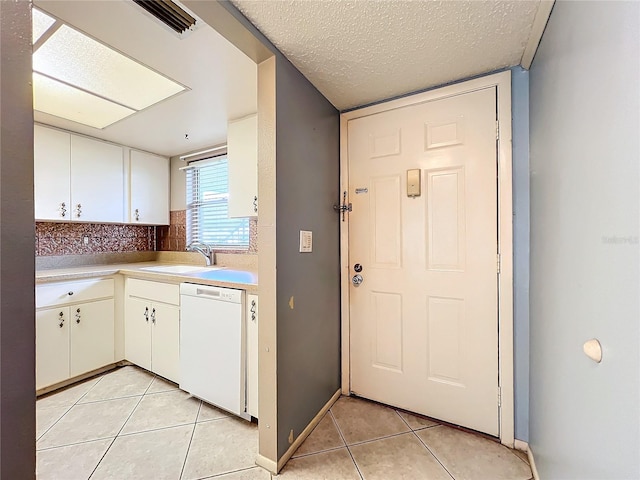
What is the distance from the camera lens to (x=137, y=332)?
2340 millimetres

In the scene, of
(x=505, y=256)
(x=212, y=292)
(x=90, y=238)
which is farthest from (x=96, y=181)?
(x=505, y=256)

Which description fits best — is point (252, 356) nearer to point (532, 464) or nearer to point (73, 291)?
point (532, 464)

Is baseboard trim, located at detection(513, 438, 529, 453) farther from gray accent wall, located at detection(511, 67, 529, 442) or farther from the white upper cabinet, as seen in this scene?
the white upper cabinet

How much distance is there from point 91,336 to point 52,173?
1442 millimetres

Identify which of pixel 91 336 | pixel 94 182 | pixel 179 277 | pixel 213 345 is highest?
pixel 94 182

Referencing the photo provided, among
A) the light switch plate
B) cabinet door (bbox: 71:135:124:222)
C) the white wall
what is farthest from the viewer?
the white wall

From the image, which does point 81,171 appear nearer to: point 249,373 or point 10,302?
point 249,373

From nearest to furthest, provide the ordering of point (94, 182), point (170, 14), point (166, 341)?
point (170, 14), point (166, 341), point (94, 182)

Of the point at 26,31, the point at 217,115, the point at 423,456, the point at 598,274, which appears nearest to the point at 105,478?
the point at 423,456

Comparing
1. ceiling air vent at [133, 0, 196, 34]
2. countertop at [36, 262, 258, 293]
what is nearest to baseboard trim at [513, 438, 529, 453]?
countertop at [36, 262, 258, 293]

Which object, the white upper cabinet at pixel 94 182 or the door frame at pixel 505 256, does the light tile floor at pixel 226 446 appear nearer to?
the door frame at pixel 505 256

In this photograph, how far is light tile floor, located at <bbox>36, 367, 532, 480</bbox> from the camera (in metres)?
1.35

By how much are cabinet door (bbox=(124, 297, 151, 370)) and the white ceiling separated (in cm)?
153

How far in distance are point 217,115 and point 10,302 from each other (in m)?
1.98
